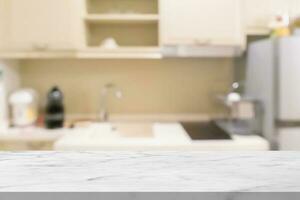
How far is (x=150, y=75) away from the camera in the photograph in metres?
2.59

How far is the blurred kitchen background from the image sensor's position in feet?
6.19

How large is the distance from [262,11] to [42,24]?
1445 mm

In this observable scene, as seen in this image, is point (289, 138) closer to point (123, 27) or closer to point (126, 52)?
point (126, 52)

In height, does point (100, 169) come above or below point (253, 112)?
above

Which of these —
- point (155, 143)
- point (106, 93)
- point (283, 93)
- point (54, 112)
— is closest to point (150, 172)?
point (155, 143)

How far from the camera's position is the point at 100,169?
0.56 meters

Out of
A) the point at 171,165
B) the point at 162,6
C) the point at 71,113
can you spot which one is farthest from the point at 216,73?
the point at 171,165

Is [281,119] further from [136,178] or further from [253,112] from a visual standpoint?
[136,178]

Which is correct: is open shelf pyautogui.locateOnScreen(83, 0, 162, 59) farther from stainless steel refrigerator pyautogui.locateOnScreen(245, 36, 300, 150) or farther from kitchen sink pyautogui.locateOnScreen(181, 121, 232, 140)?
stainless steel refrigerator pyautogui.locateOnScreen(245, 36, 300, 150)

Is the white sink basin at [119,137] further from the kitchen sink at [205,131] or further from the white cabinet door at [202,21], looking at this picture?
the white cabinet door at [202,21]

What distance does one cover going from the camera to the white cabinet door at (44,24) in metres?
2.18

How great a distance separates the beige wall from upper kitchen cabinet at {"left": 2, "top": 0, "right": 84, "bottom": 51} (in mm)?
384

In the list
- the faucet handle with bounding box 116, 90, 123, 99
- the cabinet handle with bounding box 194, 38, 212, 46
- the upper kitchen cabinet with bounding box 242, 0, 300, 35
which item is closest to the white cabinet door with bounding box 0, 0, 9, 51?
the faucet handle with bounding box 116, 90, 123, 99

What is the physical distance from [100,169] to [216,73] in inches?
83.9
